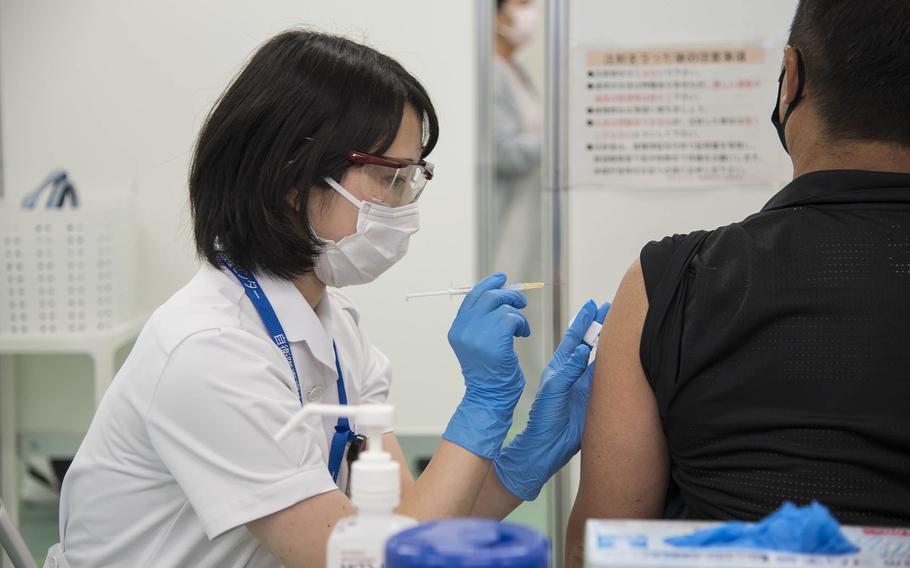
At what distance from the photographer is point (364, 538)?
2.26ft

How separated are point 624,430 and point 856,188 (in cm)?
40

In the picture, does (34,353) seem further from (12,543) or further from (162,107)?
(12,543)

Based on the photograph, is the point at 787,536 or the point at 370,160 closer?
the point at 787,536

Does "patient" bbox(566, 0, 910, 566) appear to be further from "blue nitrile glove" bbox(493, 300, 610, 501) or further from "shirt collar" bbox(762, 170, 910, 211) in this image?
"blue nitrile glove" bbox(493, 300, 610, 501)

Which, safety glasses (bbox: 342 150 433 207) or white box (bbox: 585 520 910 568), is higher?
safety glasses (bbox: 342 150 433 207)

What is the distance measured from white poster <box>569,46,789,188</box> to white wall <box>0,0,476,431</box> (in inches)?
31.5

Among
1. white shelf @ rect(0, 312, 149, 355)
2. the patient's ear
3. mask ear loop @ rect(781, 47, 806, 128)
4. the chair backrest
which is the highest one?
mask ear loop @ rect(781, 47, 806, 128)

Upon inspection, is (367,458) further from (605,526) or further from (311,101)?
(311,101)

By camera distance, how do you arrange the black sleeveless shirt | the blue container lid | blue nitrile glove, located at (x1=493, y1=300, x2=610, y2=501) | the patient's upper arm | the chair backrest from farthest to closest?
blue nitrile glove, located at (x1=493, y1=300, x2=610, y2=501), the chair backrest, the patient's upper arm, the black sleeveless shirt, the blue container lid

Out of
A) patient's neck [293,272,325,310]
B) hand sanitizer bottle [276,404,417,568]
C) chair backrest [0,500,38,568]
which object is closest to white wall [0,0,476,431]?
patient's neck [293,272,325,310]

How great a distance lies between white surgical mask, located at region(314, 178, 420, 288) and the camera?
52.5 inches

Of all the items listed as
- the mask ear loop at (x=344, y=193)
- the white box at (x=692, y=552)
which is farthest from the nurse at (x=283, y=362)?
the white box at (x=692, y=552)

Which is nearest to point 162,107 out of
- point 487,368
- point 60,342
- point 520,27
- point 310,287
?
point 60,342

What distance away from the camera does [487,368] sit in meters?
1.24
